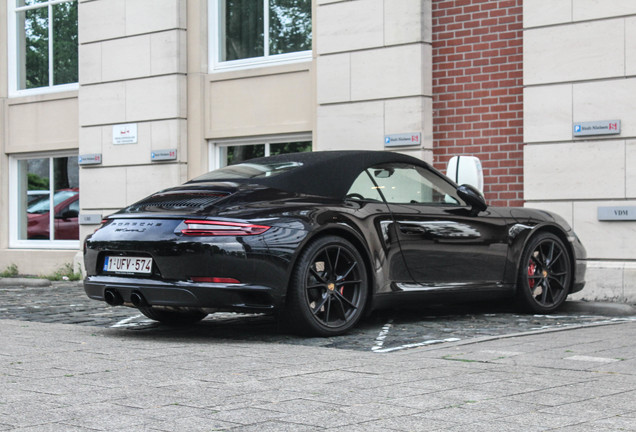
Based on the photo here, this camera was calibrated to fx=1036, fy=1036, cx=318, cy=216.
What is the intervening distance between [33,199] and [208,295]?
10.7m

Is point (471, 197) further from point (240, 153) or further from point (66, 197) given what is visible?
point (66, 197)

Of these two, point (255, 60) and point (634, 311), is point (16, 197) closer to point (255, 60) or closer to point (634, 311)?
point (255, 60)

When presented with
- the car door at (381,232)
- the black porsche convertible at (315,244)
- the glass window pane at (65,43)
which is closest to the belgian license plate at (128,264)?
the black porsche convertible at (315,244)

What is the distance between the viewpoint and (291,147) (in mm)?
14133

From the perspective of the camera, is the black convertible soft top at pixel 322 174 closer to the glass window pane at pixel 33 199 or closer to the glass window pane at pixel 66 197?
the glass window pane at pixel 66 197

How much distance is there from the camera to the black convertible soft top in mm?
7836

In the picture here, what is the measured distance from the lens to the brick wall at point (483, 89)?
12055 millimetres

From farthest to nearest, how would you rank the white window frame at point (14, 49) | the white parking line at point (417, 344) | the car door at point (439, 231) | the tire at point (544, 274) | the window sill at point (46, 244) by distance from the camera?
the white window frame at point (14, 49) < the window sill at point (46, 244) < the tire at point (544, 274) < the car door at point (439, 231) < the white parking line at point (417, 344)

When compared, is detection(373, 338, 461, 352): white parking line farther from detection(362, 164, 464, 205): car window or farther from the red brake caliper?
the red brake caliper

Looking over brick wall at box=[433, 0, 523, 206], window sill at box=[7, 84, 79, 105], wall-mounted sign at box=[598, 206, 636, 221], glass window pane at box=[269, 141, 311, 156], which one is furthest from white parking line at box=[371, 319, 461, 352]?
window sill at box=[7, 84, 79, 105]

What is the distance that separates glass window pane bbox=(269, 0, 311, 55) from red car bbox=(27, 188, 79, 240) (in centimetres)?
432

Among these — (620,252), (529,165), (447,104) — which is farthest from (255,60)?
(620,252)

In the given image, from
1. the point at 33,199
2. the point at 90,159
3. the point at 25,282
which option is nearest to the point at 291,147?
the point at 90,159

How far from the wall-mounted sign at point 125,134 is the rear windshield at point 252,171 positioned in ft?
22.8
